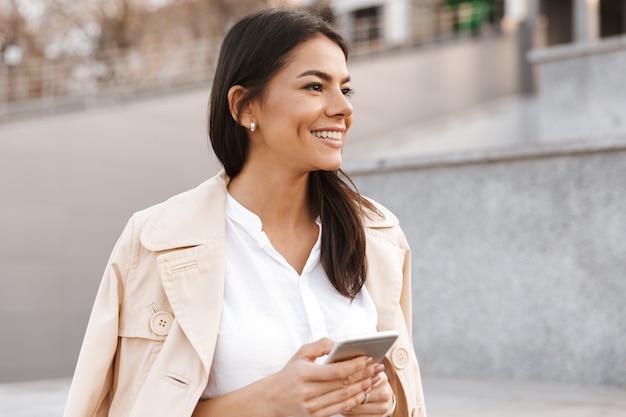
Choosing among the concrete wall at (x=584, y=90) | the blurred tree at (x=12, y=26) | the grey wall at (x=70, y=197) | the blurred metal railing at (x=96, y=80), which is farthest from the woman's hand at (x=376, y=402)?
the blurred tree at (x=12, y=26)

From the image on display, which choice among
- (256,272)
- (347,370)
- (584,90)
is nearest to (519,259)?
(584,90)

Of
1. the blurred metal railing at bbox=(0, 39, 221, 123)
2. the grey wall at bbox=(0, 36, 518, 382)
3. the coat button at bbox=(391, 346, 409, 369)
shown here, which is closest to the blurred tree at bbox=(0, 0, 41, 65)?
the blurred metal railing at bbox=(0, 39, 221, 123)

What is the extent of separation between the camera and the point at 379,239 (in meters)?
2.71

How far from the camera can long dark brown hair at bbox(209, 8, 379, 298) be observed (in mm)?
2467

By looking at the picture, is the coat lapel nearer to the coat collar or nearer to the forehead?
the coat collar

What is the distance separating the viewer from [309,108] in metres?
2.41

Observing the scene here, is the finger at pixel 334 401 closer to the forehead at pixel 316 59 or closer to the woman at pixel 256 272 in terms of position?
the woman at pixel 256 272

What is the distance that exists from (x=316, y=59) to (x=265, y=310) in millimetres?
719

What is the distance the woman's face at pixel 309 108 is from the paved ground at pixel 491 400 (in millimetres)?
3635

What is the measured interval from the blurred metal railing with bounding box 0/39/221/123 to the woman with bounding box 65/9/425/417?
12.8 metres

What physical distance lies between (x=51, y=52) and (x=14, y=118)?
50.5ft

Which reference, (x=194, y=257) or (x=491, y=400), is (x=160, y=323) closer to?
(x=194, y=257)

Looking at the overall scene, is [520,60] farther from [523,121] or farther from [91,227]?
[91,227]

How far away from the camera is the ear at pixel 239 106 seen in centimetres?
252
